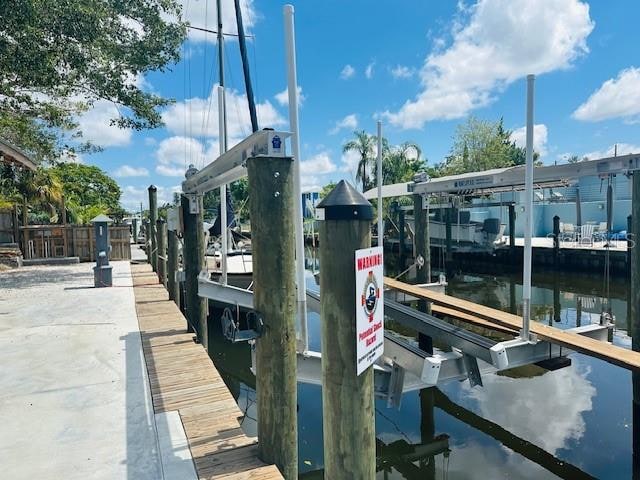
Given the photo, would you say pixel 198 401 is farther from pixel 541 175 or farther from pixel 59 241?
pixel 59 241

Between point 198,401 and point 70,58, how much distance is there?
9607mm

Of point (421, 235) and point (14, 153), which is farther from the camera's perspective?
point (14, 153)

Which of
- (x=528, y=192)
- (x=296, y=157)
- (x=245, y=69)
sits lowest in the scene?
(x=528, y=192)

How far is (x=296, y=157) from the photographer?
3395 millimetres

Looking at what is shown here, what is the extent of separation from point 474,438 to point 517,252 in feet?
53.1

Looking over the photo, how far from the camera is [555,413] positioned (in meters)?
5.83

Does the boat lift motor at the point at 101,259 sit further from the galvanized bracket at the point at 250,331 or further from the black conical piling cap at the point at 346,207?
the black conical piling cap at the point at 346,207

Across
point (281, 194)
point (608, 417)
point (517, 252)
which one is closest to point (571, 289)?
point (517, 252)

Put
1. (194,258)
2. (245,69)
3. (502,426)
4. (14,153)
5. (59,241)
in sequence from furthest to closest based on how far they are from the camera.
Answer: (59,241) → (14,153) → (245,69) → (194,258) → (502,426)

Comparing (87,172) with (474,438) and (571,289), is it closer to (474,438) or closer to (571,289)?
(571,289)

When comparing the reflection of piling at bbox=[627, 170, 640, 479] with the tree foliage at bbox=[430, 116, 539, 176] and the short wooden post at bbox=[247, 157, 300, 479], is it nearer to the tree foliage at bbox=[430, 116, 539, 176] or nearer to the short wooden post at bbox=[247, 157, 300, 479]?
the short wooden post at bbox=[247, 157, 300, 479]

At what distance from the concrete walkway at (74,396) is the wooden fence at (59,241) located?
10.4 metres

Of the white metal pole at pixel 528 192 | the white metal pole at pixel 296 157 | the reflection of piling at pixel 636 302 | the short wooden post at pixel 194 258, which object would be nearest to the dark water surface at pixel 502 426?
the reflection of piling at pixel 636 302

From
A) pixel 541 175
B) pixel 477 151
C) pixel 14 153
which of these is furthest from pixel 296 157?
pixel 477 151
